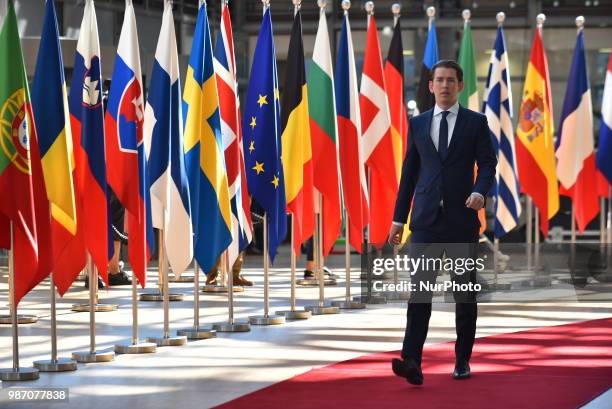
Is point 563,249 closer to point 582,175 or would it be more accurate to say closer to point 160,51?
point 582,175

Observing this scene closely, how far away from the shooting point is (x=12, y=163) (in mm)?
6566

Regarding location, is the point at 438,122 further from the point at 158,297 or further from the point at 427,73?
the point at 158,297

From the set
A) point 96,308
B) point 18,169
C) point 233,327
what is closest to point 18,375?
point 18,169

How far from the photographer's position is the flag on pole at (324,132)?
10.5m

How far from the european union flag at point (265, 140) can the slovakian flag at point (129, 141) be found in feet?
5.51

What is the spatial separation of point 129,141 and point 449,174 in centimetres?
241

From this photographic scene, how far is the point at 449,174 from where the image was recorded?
20.6ft

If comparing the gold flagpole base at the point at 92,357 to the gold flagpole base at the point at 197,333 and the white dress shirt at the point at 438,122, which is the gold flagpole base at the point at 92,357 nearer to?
the gold flagpole base at the point at 197,333

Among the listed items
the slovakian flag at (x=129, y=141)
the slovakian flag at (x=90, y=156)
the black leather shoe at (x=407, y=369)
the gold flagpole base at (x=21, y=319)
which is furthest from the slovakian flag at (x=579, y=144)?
the black leather shoe at (x=407, y=369)

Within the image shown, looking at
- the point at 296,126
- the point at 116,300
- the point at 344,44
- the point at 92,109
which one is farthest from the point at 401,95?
the point at 92,109

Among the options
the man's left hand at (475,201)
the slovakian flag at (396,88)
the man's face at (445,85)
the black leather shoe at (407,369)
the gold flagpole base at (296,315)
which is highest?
the slovakian flag at (396,88)

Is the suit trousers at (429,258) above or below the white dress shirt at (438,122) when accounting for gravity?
below

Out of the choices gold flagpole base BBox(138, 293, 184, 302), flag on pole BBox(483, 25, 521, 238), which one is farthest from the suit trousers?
flag on pole BBox(483, 25, 521, 238)

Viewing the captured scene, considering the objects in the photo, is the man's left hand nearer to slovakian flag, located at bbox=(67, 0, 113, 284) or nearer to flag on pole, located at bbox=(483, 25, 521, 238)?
slovakian flag, located at bbox=(67, 0, 113, 284)
